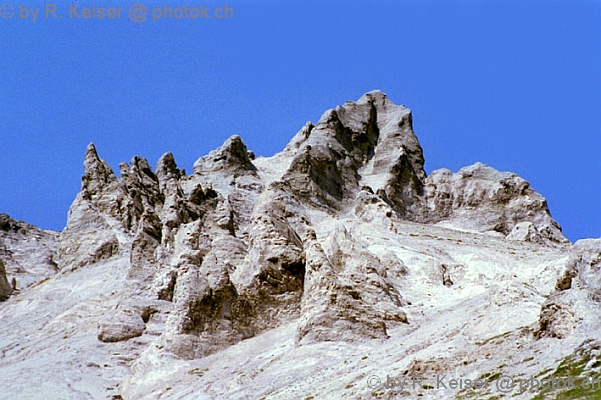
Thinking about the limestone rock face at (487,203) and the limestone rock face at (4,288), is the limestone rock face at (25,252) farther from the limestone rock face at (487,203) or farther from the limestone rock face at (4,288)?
the limestone rock face at (487,203)

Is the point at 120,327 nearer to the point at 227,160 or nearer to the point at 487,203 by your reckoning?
the point at 227,160

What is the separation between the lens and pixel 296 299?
4288 centimetres

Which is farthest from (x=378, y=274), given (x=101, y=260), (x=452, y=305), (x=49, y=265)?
(x=49, y=265)

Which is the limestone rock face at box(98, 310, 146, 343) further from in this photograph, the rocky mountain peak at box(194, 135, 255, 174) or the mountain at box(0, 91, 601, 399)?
the rocky mountain peak at box(194, 135, 255, 174)

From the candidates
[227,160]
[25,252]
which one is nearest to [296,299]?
[227,160]

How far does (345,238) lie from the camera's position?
49.7 metres

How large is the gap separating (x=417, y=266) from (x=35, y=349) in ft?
70.9

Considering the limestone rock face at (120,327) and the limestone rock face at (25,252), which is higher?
the limestone rock face at (25,252)

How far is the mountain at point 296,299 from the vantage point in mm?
25562

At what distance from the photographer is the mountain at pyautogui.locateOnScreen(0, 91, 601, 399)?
2556cm

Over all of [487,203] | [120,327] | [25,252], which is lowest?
[120,327]

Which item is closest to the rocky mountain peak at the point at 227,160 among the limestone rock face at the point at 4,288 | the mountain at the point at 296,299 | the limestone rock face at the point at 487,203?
the mountain at the point at 296,299

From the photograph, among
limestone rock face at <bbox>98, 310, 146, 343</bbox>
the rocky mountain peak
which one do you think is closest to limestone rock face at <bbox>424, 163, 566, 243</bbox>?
the rocky mountain peak

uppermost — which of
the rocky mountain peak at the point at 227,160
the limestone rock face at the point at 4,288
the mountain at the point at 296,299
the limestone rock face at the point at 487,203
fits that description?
the rocky mountain peak at the point at 227,160
